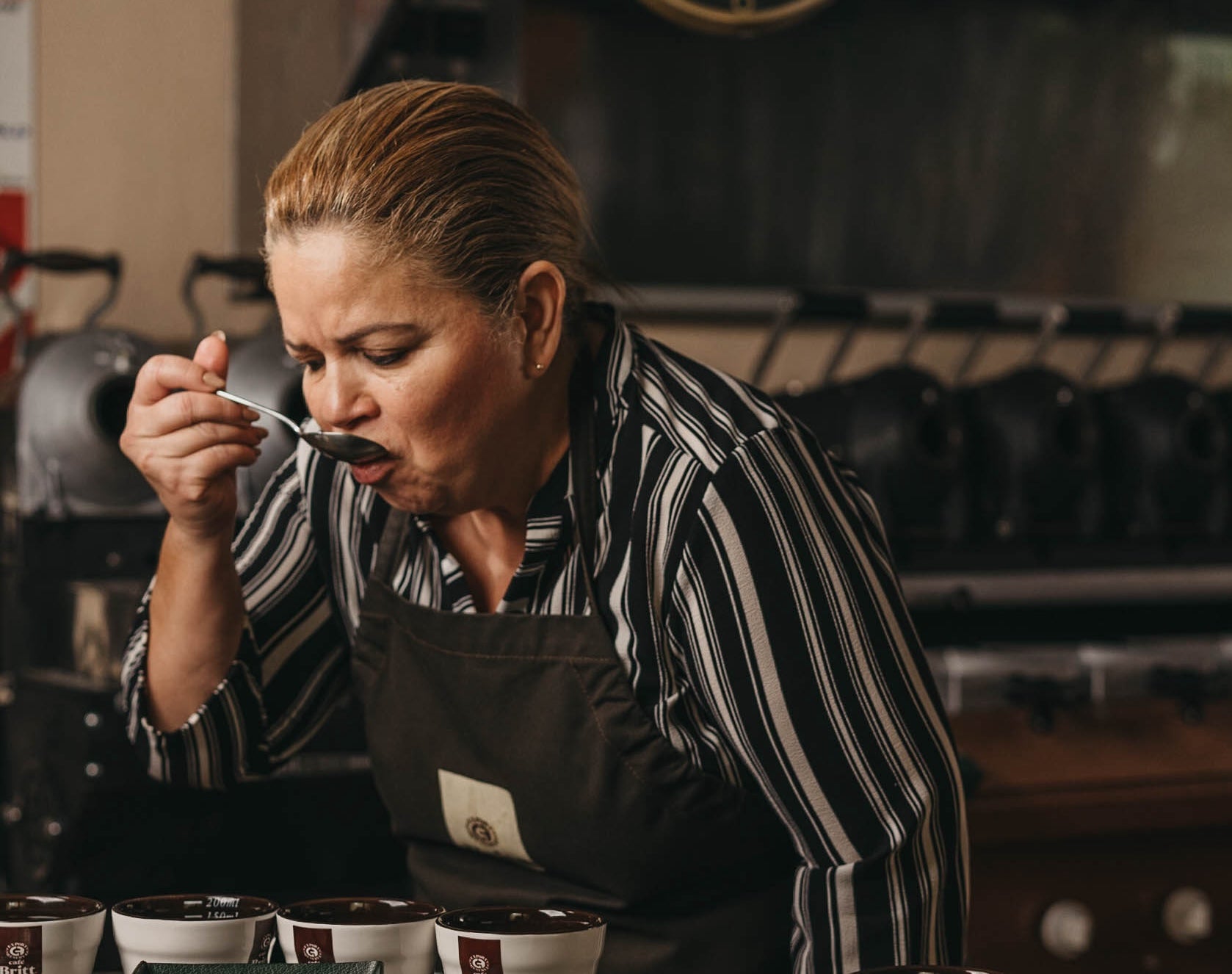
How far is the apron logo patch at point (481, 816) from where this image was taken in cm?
122

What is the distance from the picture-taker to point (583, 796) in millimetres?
1170

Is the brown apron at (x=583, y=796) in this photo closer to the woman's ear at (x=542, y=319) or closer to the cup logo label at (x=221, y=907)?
the woman's ear at (x=542, y=319)

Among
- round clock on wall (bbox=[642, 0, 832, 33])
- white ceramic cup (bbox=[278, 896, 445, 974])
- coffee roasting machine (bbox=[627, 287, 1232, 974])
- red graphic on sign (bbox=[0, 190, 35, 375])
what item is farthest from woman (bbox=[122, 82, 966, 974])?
red graphic on sign (bbox=[0, 190, 35, 375])

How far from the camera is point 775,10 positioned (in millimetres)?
1349

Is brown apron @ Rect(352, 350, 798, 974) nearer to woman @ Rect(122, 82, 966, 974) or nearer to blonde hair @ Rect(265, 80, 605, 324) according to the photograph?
woman @ Rect(122, 82, 966, 974)

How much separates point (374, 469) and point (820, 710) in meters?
0.38

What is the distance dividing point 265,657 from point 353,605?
0.30 ft

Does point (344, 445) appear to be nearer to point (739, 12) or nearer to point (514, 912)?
point (514, 912)

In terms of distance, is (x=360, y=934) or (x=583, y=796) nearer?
(x=360, y=934)

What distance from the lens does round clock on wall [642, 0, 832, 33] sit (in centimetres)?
132

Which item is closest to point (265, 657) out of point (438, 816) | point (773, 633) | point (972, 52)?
point (438, 816)

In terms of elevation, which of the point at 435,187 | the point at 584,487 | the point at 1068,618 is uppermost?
the point at 435,187

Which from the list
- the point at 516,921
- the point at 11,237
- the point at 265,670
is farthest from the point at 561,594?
the point at 11,237

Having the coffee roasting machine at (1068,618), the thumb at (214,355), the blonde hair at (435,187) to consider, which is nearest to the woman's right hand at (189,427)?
the thumb at (214,355)
